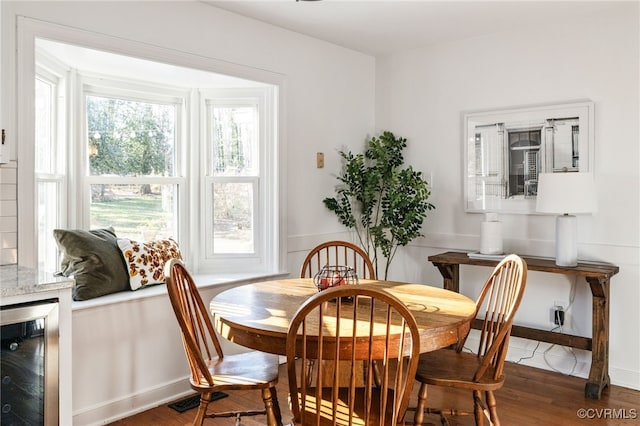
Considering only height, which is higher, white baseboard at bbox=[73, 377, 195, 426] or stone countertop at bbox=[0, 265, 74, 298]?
stone countertop at bbox=[0, 265, 74, 298]

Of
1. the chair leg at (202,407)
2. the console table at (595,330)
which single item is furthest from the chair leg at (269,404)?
the console table at (595,330)

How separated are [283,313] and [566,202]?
2034 millimetres

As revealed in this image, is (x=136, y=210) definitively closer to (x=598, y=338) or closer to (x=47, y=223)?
(x=47, y=223)

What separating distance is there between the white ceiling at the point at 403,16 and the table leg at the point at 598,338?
5.90 feet

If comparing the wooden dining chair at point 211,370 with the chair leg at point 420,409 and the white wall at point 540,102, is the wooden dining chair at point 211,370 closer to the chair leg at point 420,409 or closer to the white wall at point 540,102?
the chair leg at point 420,409

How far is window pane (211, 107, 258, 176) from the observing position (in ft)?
12.8

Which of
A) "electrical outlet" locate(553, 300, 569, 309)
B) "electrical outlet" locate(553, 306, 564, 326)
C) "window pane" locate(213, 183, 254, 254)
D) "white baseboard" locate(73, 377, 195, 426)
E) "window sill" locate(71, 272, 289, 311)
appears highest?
"window pane" locate(213, 183, 254, 254)

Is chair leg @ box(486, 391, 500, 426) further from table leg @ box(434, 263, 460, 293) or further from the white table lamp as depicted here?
table leg @ box(434, 263, 460, 293)

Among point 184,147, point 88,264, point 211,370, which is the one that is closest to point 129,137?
point 184,147

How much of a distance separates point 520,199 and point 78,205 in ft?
10.1

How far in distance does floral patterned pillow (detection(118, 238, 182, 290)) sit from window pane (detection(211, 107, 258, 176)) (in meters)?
0.84

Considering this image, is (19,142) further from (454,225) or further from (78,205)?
(454,225)

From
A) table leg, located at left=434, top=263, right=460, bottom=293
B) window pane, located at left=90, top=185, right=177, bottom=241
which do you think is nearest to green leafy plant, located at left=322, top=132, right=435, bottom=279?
table leg, located at left=434, top=263, right=460, bottom=293

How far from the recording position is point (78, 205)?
3.25 metres
